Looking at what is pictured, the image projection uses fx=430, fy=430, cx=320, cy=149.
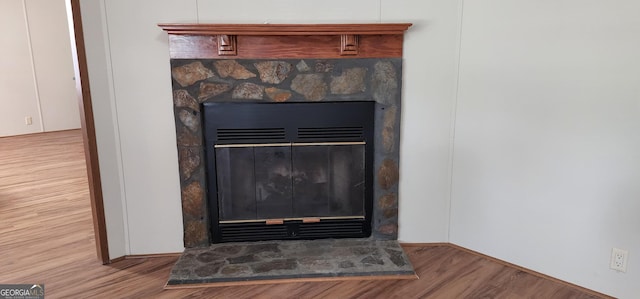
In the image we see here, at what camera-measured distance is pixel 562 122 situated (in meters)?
2.44

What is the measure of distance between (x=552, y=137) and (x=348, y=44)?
1320 millimetres

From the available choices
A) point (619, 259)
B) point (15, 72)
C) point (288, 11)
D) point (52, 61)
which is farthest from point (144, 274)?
point (52, 61)

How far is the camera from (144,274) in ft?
8.70

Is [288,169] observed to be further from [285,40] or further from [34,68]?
[34,68]

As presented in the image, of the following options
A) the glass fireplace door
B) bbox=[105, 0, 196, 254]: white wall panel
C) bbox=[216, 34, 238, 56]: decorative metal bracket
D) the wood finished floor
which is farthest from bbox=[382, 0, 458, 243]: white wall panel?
bbox=[105, 0, 196, 254]: white wall panel

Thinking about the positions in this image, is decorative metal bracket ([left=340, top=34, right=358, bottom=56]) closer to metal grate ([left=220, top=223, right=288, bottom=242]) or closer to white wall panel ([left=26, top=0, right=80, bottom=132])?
metal grate ([left=220, top=223, right=288, bottom=242])

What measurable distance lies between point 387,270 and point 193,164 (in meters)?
1.40

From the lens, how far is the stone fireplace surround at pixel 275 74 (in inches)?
103

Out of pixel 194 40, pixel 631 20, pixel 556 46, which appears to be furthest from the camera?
pixel 194 40

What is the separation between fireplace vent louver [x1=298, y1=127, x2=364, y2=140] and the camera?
2854 mm

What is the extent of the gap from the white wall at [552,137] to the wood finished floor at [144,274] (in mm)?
212

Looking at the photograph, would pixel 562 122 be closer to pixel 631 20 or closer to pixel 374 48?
pixel 631 20

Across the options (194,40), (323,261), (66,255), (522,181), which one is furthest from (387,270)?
(66,255)

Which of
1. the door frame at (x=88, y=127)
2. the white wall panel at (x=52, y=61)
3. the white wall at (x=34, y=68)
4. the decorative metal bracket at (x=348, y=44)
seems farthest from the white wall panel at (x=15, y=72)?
the decorative metal bracket at (x=348, y=44)
